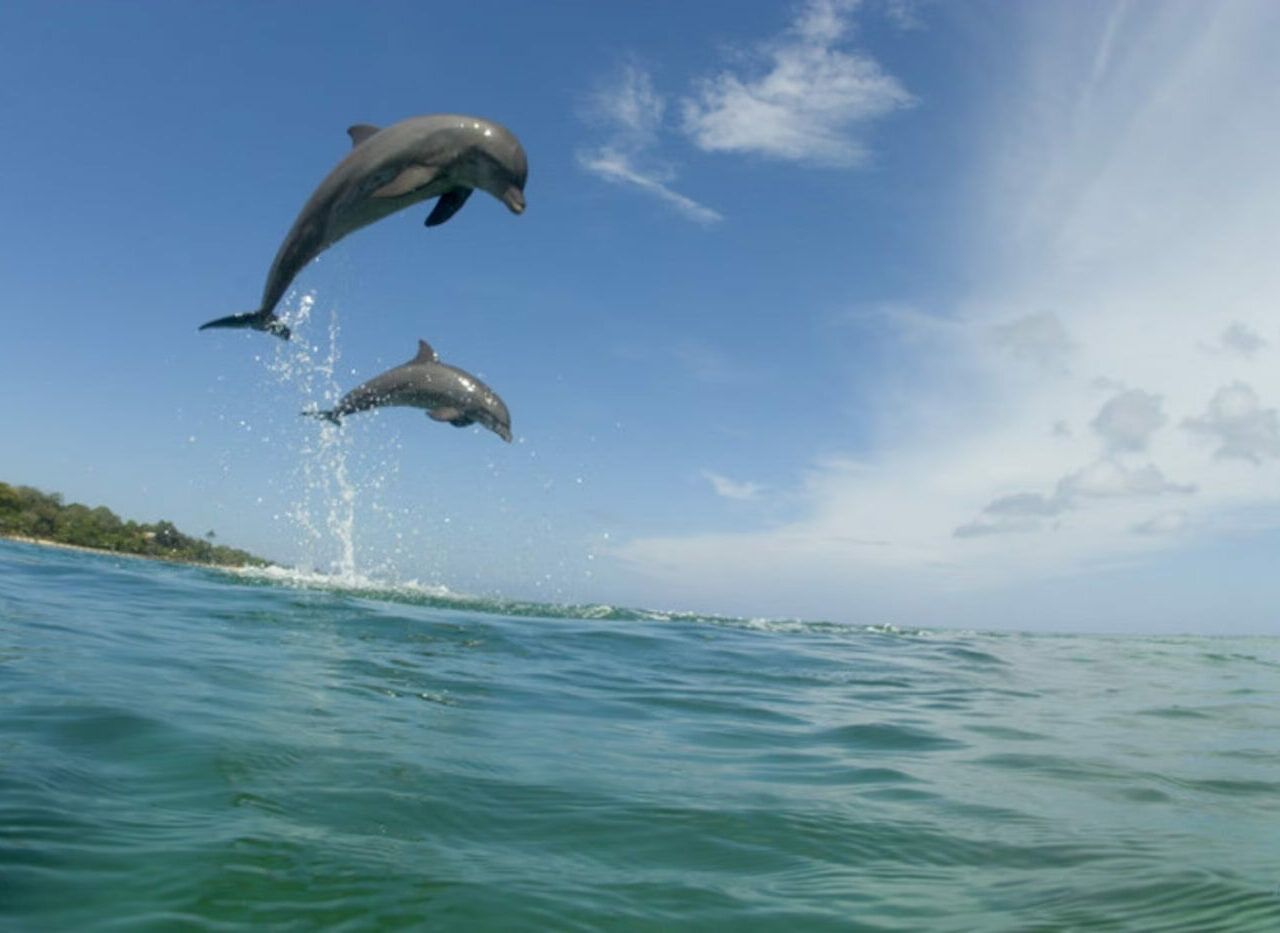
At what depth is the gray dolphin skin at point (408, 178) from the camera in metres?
7.36

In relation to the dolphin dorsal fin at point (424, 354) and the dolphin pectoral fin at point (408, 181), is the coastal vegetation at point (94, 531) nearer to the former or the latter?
the dolphin dorsal fin at point (424, 354)

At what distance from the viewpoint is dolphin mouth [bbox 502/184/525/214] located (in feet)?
25.4

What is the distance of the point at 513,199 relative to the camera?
25.5 feet

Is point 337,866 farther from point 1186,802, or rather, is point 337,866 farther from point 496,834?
point 1186,802

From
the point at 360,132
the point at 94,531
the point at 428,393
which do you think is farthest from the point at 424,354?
the point at 94,531

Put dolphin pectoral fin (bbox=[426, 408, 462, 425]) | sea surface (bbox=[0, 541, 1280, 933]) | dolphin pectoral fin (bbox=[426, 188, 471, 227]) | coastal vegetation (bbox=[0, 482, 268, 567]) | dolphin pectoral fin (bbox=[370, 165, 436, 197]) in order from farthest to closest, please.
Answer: coastal vegetation (bbox=[0, 482, 268, 567]) < dolphin pectoral fin (bbox=[426, 408, 462, 425]) < dolphin pectoral fin (bbox=[426, 188, 471, 227]) < dolphin pectoral fin (bbox=[370, 165, 436, 197]) < sea surface (bbox=[0, 541, 1280, 933])

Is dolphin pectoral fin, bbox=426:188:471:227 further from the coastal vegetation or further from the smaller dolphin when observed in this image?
the coastal vegetation

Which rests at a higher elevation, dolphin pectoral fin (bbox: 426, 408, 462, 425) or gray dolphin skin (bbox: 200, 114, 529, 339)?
gray dolphin skin (bbox: 200, 114, 529, 339)

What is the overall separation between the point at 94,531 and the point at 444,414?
70.7 ft

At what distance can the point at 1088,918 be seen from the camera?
3627 mm

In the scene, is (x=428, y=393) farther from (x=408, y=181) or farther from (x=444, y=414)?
(x=408, y=181)

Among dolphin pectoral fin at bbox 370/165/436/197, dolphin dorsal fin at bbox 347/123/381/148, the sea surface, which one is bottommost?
the sea surface

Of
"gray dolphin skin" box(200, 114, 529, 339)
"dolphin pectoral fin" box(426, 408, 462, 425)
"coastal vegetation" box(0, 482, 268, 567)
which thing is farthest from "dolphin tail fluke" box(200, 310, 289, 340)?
"coastal vegetation" box(0, 482, 268, 567)

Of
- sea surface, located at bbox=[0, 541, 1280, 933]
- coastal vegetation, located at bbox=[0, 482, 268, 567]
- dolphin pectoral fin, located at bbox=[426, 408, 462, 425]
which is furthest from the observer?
coastal vegetation, located at bbox=[0, 482, 268, 567]
